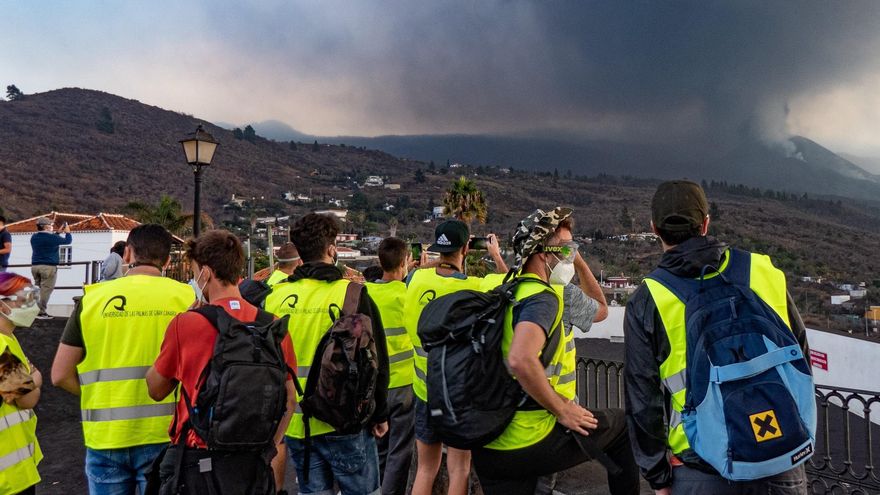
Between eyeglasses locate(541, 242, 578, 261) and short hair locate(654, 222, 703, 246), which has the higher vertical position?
short hair locate(654, 222, 703, 246)

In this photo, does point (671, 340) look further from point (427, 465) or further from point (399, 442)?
point (399, 442)

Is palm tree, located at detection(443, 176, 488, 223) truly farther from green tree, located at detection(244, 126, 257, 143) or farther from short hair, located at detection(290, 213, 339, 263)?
green tree, located at detection(244, 126, 257, 143)

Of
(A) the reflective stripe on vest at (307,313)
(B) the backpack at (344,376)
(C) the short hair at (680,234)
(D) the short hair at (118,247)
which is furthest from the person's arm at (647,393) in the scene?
(D) the short hair at (118,247)

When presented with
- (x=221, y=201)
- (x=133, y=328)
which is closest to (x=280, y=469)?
(x=133, y=328)

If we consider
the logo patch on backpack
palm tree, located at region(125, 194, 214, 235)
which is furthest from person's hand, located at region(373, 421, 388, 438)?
palm tree, located at region(125, 194, 214, 235)

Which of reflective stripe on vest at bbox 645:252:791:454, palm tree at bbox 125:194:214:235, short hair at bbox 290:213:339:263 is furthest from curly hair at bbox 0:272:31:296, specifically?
palm tree at bbox 125:194:214:235

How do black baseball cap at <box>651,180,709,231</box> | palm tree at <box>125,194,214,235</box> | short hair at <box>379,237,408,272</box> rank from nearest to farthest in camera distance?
black baseball cap at <box>651,180,709,231</box>
short hair at <box>379,237,408,272</box>
palm tree at <box>125,194,214,235</box>

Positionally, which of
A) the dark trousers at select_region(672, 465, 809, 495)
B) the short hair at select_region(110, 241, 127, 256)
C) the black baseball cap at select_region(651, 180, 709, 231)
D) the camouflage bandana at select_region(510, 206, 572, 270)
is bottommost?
the short hair at select_region(110, 241, 127, 256)

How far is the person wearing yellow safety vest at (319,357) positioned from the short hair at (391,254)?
112 cm

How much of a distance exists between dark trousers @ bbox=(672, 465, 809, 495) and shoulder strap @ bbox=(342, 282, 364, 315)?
182 cm

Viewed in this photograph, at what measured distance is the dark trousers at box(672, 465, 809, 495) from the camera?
1.71 meters

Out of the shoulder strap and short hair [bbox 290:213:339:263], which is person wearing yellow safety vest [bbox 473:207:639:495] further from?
short hair [bbox 290:213:339:263]

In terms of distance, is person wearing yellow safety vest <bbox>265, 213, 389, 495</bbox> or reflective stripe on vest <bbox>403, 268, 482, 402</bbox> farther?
reflective stripe on vest <bbox>403, 268, 482, 402</bbox>

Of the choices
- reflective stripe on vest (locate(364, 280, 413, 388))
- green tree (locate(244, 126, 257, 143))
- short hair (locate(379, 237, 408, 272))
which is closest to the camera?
reflective stripe on vest (locate(364, 280, 413, 388))
